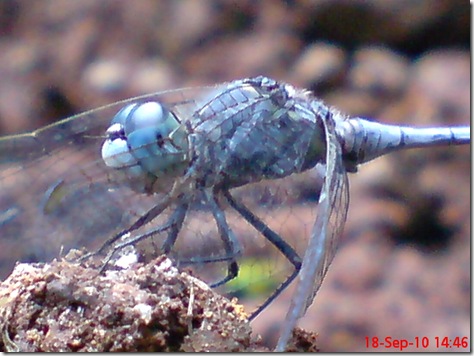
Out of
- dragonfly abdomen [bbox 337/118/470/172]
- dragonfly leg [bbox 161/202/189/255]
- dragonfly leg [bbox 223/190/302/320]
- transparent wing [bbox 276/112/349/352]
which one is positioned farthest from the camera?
dragonfly abdomen [bbox 337/118/470/172]

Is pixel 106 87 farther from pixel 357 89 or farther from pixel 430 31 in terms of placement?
pixel 430 31

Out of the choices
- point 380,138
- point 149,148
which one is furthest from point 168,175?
point 380,138

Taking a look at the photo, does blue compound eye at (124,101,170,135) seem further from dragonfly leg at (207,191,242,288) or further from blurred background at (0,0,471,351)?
blurred background at (0,0,471,351)

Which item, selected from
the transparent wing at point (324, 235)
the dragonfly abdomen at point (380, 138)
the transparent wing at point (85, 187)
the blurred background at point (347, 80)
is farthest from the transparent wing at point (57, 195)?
the blurred background at point (347, 80)

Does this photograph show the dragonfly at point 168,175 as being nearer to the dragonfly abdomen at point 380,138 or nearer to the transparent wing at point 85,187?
the transparent wing at point 85,187

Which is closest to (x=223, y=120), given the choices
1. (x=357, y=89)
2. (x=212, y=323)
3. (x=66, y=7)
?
(x=212, y=323)

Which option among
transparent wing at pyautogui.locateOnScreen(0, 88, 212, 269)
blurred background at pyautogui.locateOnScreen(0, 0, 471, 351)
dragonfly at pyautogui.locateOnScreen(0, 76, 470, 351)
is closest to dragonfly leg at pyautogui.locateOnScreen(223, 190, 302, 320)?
dragonfly at pyautogui.locateOnScreen(0, 76, 470, 351)
